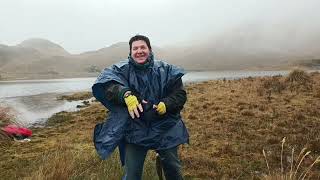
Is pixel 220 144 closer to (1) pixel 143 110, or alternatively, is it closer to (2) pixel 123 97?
(1) pixel 143 110

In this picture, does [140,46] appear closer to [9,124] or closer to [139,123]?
[139,123]

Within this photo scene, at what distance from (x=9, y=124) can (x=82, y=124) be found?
127 inches

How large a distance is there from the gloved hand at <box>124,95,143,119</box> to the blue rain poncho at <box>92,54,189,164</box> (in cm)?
27

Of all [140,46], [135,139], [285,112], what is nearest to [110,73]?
[140,46]

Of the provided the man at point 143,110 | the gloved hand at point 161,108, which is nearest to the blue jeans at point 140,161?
the man at point 143,110

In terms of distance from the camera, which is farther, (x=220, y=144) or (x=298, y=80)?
(x=298, y=80)

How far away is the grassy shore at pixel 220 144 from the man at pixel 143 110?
4.54 feet

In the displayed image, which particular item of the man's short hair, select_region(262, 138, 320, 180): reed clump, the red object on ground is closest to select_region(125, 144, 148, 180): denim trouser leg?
the man's short hair

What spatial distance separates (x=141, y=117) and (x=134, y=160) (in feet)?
1.86

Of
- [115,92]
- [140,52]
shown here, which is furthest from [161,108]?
[140,52]

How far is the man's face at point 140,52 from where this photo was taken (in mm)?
5711

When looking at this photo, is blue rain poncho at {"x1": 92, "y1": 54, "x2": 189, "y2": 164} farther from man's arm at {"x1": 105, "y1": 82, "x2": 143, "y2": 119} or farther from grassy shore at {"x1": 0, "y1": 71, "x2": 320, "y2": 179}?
grassy shore at {"x1": 0, "y1": 71, "x2": 320, "y2": 179}

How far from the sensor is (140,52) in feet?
18.7

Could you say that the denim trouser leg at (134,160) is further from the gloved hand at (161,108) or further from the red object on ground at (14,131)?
the red object on ground at (14,131)
